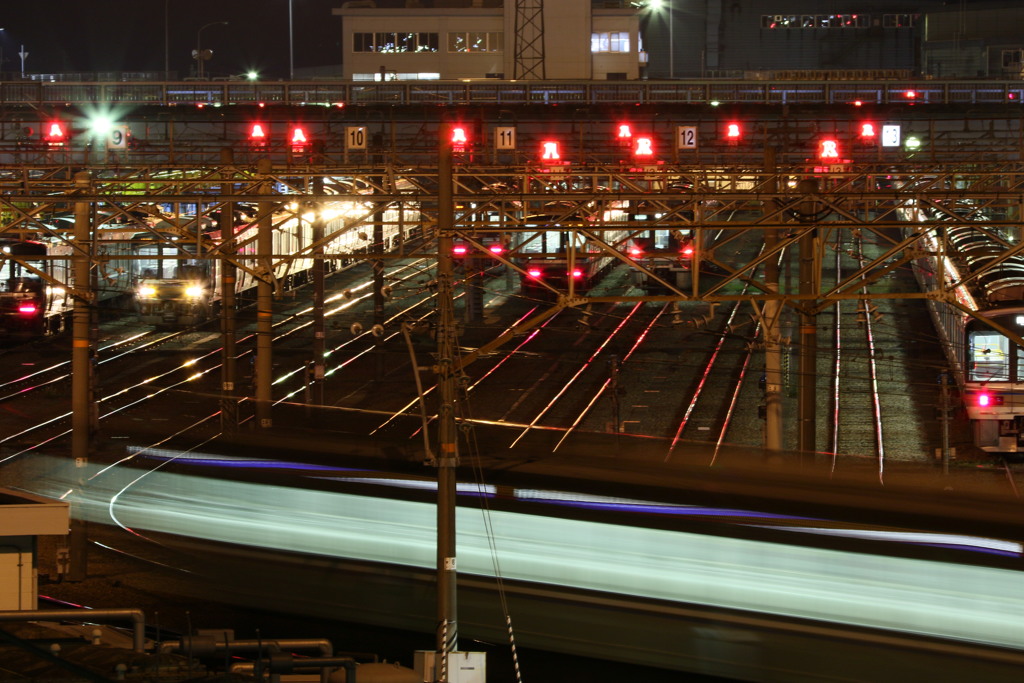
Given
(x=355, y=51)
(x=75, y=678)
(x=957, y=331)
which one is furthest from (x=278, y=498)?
(x=355, y=51)

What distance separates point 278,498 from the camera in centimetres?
1191

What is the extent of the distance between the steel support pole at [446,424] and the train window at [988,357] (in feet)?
39.8

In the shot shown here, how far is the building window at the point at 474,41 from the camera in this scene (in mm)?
55312

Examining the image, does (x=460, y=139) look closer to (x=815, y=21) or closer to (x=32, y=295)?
(x=32, y=295)

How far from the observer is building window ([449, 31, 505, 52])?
5531cm

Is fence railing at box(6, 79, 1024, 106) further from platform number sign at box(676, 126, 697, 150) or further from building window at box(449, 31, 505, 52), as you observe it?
building window at box(449, 31, 505, 52)

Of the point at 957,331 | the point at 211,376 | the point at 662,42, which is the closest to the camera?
the point at 957,331

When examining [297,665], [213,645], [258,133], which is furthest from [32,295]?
[297,665]

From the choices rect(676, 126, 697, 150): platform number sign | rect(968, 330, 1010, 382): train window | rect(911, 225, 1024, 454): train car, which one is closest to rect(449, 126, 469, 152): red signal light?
rect(676, 126, 697, 150): platform number sign

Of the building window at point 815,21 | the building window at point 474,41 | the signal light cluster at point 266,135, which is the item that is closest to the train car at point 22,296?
the signal light cluster at point 266,135

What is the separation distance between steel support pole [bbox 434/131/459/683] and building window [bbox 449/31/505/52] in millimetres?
46792

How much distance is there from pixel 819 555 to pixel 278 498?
16.7ft

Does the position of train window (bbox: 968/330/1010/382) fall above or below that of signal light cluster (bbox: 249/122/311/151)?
below

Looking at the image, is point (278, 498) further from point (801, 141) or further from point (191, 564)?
point (801, 141)
